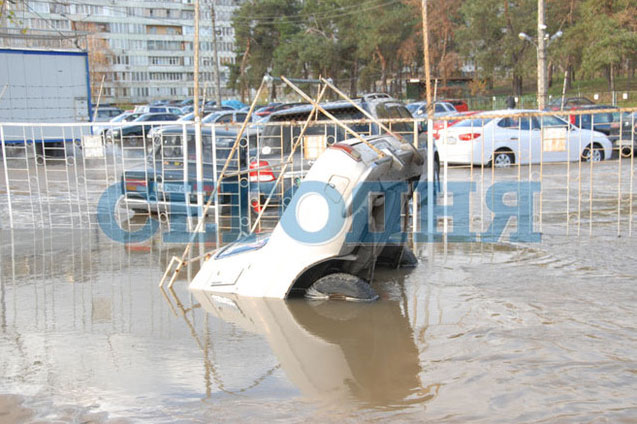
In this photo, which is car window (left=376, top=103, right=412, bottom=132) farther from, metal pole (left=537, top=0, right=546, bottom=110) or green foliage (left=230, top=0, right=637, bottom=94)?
green foliage (left=230, top=0, right=637, bottom=94)

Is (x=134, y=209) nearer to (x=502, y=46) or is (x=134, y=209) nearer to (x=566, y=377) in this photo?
(x=566, y=377)

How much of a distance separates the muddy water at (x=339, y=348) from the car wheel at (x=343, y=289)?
0.14 meters

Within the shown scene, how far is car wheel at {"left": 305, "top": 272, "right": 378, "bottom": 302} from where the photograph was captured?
663cm

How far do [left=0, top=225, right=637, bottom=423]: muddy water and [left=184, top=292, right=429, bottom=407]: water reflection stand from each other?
16 mm

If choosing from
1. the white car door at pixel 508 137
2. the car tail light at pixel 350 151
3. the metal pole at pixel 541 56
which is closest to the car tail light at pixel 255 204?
the car tail light at pixel 350 151

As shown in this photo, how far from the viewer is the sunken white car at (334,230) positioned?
6281mm

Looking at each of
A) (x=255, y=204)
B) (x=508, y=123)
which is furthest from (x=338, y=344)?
(x=508, y=123)

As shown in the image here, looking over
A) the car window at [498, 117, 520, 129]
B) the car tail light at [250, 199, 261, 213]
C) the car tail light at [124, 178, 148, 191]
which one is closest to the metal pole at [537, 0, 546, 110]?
the car window at [498, 117, 520, 129]

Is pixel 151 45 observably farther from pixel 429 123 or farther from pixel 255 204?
pixel 429 123

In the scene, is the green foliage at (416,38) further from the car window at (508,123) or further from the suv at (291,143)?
the suv at (291,143)

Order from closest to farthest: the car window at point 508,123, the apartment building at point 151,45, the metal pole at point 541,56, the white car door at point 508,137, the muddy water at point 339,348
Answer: the muddy water at point 339,348 < the white car door at point 508,137 < the car window at point 508,123 < the metal pole at point 541,56 < the apartment building at point 151,45

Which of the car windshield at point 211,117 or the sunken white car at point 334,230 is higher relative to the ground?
the car windshield at point 211,117

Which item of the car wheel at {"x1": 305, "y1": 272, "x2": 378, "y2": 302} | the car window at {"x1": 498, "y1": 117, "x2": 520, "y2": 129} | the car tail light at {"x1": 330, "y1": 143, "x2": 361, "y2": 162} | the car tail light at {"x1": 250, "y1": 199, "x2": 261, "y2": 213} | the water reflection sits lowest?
the water reflection

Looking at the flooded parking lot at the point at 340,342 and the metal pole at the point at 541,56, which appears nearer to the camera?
the flooded parking lot at the point at 340,342
